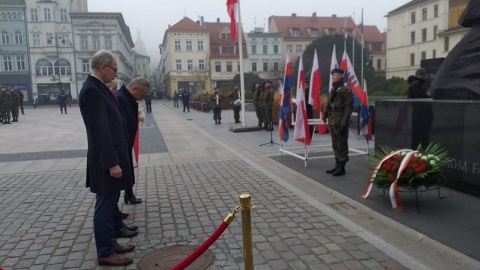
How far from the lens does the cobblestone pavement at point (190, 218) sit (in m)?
4.10

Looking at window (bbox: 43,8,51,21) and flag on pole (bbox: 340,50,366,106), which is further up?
window (bbox: 43,8,51,21)

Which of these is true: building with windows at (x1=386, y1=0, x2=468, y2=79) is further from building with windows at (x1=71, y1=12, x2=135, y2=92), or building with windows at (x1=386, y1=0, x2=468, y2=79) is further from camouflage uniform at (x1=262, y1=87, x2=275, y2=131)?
camouflage uniform at (x1=262, y1=87, x2=275, y2=131)

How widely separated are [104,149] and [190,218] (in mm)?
2032

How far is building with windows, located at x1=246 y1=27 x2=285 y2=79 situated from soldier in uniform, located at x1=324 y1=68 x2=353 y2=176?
71323 millimetres

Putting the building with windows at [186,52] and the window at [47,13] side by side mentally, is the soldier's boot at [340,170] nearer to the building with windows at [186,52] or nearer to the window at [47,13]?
the window at [47,13]

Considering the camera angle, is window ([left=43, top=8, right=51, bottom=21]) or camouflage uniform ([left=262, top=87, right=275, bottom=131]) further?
window ([left=43, top=8, right=51, bottom=21])

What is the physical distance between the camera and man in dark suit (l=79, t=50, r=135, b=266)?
370cm

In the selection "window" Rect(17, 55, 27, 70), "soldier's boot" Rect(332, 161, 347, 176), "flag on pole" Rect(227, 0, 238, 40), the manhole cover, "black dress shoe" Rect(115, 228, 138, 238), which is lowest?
the manhole cover

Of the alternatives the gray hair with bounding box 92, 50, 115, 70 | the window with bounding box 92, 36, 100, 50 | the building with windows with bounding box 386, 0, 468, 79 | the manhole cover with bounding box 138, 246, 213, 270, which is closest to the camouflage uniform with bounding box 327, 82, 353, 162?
the manhole cover with bounding box 138, 246, 213, 270

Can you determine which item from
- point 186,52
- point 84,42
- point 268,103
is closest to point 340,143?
point 268,103

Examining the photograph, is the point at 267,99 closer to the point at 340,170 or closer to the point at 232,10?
the point at 232,10

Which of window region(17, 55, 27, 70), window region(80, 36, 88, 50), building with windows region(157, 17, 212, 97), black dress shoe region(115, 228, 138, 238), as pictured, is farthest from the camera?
building with windows region(157, 17, 212, 97)

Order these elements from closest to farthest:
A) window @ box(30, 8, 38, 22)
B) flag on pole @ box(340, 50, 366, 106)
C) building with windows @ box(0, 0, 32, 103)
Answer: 1. flag on pole @ box(340, 50, 366, 106)
2. building with windows @ box(0, 0, 32, 103)
3. window @ box(30, 8, 38, 22)

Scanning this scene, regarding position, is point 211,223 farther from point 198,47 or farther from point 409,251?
point 198,47
